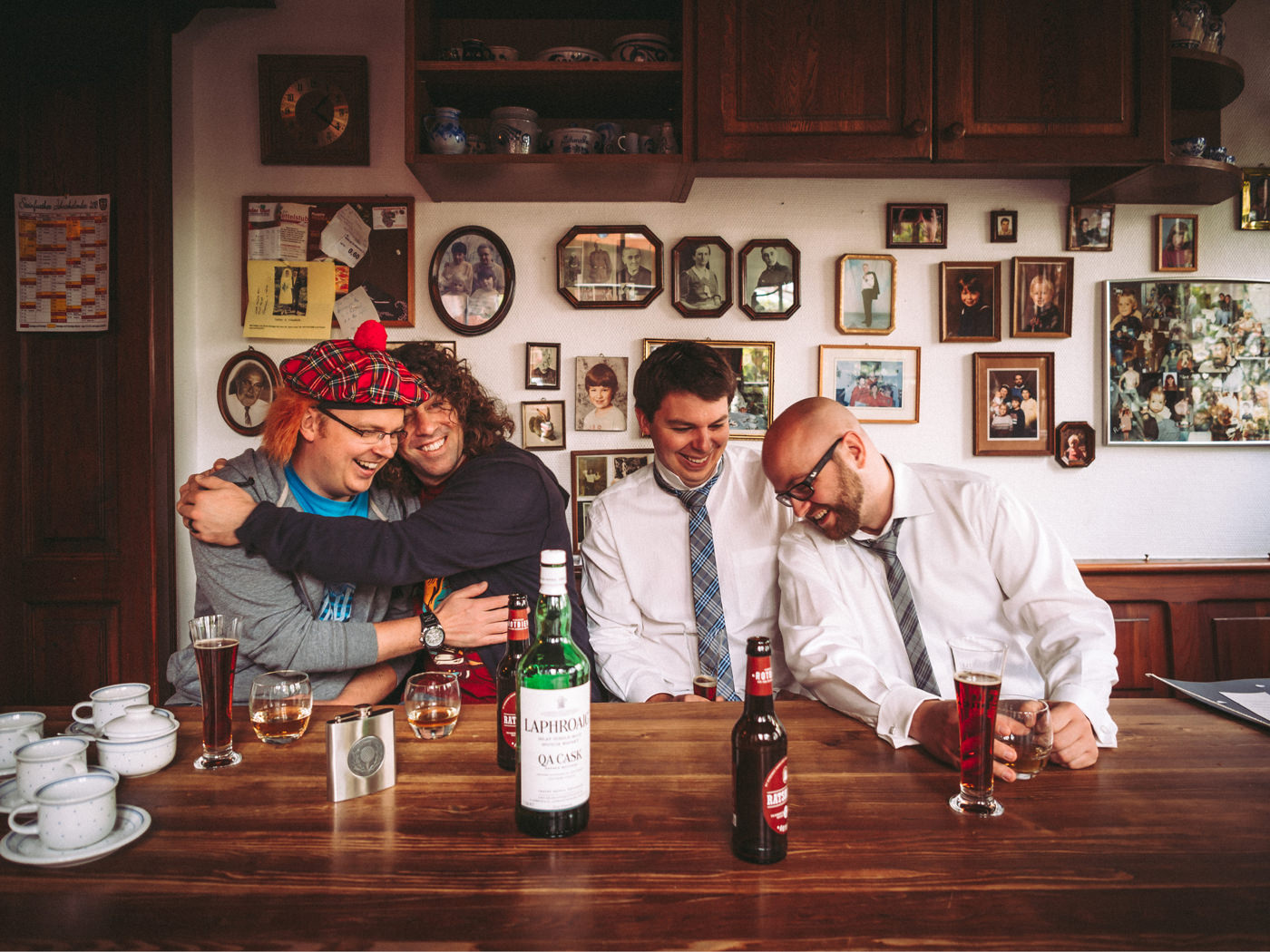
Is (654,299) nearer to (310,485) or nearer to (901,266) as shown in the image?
(901,266)

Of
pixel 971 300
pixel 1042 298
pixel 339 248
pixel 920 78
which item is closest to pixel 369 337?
pixel 339 248

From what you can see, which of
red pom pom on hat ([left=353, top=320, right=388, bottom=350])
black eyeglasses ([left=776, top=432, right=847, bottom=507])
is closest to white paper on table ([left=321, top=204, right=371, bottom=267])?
red pom pom on hat ([left=353, top=320, right=388, bottom=350])

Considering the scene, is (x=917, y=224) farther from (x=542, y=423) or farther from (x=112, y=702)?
(x=112, y=702)

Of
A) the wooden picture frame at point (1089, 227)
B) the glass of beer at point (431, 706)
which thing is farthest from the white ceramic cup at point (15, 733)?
the wooden picture frame at point (1089, 227)

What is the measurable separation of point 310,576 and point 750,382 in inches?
Result: 62.4

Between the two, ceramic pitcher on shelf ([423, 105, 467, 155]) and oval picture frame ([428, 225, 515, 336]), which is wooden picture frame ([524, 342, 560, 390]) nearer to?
oval picture frame ([428, 225, 515, 336])

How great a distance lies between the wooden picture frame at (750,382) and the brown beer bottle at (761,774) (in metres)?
1.81

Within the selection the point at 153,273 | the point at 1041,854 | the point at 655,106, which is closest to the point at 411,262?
the point at 153,273

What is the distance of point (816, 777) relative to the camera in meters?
1.11

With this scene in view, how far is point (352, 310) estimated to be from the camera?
260 cm

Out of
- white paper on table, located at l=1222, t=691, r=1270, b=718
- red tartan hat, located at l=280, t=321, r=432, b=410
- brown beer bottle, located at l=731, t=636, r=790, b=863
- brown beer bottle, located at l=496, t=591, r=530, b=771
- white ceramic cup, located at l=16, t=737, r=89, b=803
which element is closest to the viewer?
brown beer bottle, located at l=731, t=636, r=790, b=863

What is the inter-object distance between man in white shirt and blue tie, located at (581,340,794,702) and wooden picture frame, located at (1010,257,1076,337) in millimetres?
1224

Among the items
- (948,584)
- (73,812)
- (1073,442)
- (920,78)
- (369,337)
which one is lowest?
(73,812)

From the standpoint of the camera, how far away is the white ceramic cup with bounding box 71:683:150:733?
4.05ft
